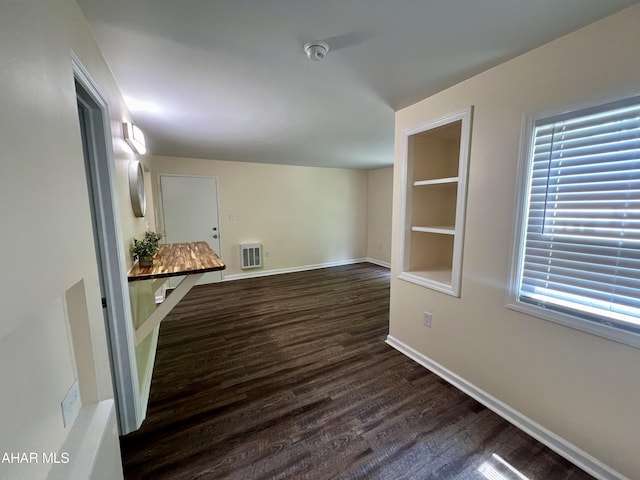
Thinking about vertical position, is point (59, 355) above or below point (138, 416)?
above

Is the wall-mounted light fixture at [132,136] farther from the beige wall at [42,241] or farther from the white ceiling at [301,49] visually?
the beige wall at [42,241]

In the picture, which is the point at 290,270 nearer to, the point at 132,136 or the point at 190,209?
the point at 190,209

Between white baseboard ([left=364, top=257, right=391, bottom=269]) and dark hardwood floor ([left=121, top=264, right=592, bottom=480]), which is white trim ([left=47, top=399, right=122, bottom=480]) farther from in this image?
white baseboard ([left=364, top=257, right=391, bottom=269])

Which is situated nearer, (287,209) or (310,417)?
(310,417)

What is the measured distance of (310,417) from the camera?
5.66 feet

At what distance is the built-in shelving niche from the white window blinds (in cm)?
52

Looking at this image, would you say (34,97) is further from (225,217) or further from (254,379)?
(225,217)

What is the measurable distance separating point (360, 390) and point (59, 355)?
70.8 inches

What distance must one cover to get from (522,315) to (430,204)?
4.04 ft

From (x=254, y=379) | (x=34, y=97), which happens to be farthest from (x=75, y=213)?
(x=254, y=379)

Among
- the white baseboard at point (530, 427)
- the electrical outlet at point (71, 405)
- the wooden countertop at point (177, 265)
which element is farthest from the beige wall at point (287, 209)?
the electrical outlet at point (71, 405)

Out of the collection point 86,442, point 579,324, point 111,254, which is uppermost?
point 111,254

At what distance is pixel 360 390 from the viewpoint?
78.0 inches

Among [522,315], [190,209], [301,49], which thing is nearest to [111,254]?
[301,49]
